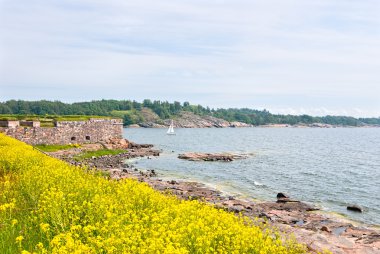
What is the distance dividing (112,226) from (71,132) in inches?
2305

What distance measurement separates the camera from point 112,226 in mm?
9727

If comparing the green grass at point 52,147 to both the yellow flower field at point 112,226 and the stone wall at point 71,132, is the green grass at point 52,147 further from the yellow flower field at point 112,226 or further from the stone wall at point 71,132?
the yellow flower field at point 112,226

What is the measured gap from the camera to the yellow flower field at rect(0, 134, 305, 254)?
8.84 meters

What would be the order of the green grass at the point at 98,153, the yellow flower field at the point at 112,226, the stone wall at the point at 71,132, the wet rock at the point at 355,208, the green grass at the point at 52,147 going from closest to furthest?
the yellow flower field at the point at 112,226
the wet rock at the point at 355,208
the green grass at the point at 52,147
the stone wall at the point at 71,132
the green grass at the point at 98,153

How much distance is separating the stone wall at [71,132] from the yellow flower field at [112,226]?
42.9 m

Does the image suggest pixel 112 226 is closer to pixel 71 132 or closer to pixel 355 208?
pixel 355 208

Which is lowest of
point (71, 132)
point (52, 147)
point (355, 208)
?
point (355, 208)

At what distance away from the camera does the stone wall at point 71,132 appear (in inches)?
2183

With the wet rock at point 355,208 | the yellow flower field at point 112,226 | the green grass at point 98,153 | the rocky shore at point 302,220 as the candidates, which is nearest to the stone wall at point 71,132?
the green grass at point 98,153

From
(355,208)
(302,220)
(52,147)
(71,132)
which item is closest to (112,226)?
(302,220)

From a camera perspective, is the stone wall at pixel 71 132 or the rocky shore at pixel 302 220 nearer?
the rocky shore at pixel 302 220

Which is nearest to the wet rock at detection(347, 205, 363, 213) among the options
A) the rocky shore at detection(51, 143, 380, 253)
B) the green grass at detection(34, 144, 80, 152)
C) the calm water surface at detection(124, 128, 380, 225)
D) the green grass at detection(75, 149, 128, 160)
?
the calm water surface at detection(124, 128, 380, 225)

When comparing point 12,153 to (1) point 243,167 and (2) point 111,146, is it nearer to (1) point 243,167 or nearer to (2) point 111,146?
(1) point 243,167

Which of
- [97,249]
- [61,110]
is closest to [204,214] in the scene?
[97,249]
